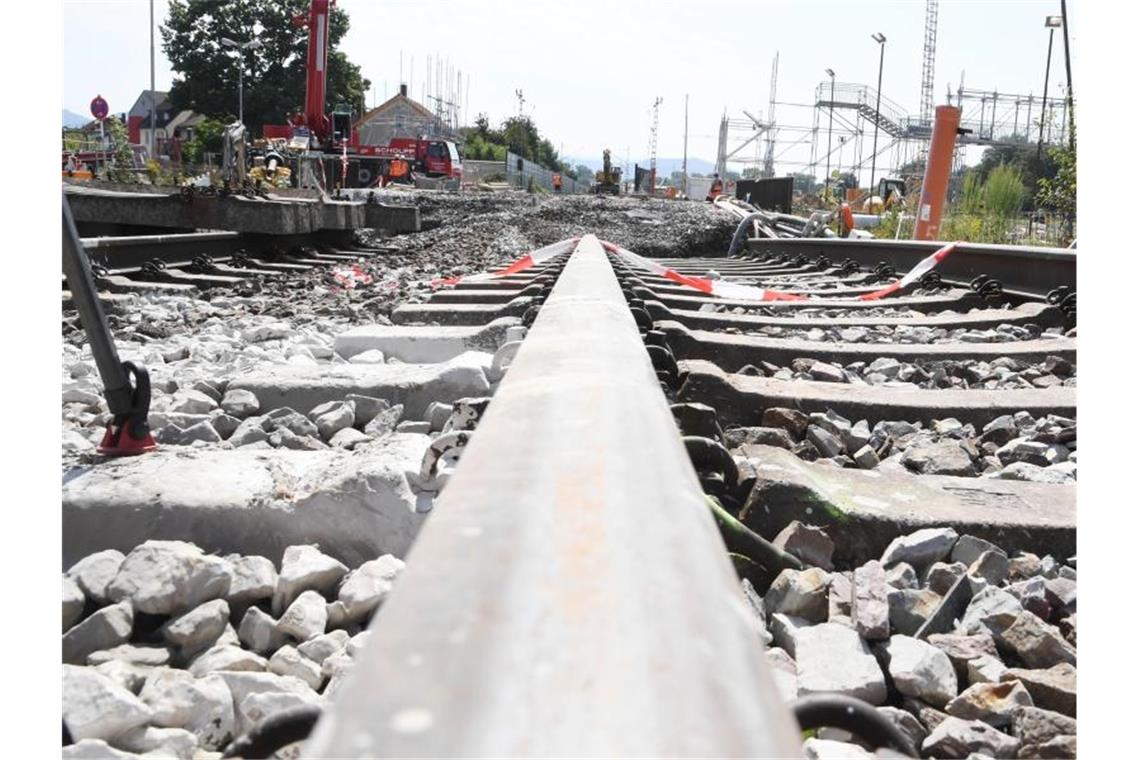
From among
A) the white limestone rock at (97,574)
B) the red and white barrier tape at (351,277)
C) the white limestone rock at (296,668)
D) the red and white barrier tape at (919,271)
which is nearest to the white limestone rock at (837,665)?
the white limestone rock at (296,668)

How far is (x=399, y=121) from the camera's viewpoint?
77.2 meters

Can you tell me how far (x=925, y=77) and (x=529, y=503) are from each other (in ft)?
230

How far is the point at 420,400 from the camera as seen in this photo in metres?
2.83

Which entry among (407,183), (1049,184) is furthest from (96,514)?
(407,183)

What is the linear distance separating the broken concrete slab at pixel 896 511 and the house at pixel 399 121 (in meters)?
75.3

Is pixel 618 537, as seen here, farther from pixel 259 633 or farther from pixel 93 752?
pixel 259 633

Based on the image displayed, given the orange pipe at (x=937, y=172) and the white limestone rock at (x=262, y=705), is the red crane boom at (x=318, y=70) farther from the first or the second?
the white limestone rock at (x=262, y=705)

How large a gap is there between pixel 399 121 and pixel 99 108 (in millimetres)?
49577

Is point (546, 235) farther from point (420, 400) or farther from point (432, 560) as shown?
point (432, 560)

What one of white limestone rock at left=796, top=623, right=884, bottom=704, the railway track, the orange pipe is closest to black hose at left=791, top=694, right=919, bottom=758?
the railway track

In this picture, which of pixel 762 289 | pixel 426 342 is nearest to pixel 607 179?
pixel 762 289

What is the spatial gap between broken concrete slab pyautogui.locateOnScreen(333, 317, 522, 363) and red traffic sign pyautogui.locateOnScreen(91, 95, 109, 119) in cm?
2898

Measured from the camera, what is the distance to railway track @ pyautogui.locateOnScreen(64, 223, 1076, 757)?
57 centimetres
